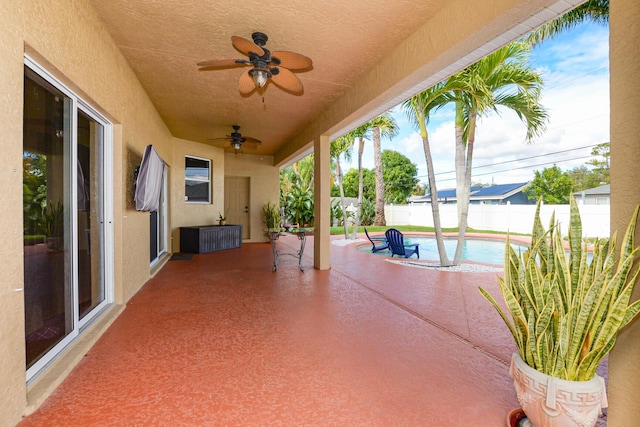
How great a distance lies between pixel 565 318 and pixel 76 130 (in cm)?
366

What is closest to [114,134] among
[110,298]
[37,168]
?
[37,168]

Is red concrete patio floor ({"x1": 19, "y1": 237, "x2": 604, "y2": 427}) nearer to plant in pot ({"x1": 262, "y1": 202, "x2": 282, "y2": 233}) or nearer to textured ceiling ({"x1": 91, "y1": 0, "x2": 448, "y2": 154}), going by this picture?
textured ceiling ({"x1": 91, "y1": 0, "x2": 448, "y2": 154})

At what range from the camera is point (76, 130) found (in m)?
2.45

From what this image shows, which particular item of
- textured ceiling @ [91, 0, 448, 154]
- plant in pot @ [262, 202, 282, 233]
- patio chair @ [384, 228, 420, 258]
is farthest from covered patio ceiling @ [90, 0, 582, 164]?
plant in pot @ [262, 202, 282, 233]

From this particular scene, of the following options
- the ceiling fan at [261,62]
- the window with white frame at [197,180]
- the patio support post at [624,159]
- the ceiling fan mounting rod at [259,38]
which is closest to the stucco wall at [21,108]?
the ceiling fan at [261,62]

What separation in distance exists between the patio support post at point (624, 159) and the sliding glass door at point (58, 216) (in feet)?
10.9

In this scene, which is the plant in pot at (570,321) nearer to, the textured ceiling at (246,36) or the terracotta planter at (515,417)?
the terracotta planter at (515,417)

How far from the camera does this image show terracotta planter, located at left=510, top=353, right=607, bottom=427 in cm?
130

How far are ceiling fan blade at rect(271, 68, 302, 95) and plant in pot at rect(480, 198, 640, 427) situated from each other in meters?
2.72

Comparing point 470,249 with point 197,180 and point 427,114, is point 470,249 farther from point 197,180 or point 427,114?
point 197,180

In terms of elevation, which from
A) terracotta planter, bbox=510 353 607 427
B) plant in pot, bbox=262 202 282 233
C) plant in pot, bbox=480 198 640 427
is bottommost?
terracotta planter, bbox=510 353 607 427

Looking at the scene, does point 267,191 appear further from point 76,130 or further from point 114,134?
point 76,130

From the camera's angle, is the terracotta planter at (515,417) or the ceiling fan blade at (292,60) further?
the ceiling fan blade at (292,60)

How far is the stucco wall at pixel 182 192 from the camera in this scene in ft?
23.5
